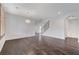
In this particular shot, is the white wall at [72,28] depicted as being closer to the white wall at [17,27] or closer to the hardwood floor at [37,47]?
the hardwood floor at [37,47]

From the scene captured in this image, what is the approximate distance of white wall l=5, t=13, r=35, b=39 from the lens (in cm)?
189

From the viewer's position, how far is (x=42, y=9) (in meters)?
1.93

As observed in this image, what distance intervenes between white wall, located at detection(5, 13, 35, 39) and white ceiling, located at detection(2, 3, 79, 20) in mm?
93

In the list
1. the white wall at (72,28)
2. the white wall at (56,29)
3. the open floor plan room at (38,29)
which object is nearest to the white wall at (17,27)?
the open floor plan room at (38,29)

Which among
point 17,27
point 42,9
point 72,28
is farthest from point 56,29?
point 17,27

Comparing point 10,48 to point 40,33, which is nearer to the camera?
point 10,48

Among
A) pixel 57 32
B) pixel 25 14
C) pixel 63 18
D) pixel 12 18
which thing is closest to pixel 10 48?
pixel 12 18

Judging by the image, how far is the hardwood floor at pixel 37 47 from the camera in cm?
186

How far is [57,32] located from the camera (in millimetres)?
1970

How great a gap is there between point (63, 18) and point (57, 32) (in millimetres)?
266

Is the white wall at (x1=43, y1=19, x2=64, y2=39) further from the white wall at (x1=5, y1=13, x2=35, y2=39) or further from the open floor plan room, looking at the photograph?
the white wall at (x1=5, y1=13, x2=35, y2=39)

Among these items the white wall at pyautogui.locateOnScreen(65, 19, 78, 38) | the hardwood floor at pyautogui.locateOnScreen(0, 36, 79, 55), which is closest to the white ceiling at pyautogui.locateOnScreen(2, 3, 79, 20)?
the white wall at pyautogui.locateOnScreen(65, 19, 78, 38)
